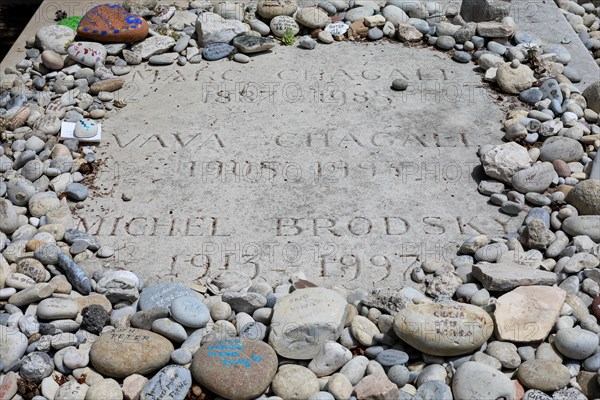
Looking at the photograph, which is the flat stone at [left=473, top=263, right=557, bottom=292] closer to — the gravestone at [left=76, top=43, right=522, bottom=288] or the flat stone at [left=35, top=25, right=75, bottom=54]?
the gravestone at [left=76, top=43, right=522, bottom=288]

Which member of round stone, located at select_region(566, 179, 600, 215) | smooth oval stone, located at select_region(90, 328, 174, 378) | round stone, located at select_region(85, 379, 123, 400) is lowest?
round stone, located at select_region(85, 379, 123, 400)

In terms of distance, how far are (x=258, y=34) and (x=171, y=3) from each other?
95 cm

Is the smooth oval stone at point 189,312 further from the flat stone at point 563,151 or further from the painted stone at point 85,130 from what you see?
the flat stone at point 563,151

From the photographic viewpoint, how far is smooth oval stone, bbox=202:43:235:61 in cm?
673

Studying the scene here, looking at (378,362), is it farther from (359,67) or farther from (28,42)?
(28,42)

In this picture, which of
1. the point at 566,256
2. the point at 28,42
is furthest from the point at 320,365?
the point at 28,42

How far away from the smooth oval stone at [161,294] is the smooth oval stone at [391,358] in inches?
39.0

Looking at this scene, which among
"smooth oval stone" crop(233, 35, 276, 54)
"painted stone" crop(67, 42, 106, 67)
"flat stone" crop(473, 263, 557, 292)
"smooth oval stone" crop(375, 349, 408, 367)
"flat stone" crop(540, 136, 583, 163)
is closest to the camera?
"smooth oval stone" crop(375, 349, 408, 367)

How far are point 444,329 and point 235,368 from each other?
0.94 meters

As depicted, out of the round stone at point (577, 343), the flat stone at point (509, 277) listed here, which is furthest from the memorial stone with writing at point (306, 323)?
the round stone at point (577, 343)

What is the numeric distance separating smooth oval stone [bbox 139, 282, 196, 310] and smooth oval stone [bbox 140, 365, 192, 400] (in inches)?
19.8

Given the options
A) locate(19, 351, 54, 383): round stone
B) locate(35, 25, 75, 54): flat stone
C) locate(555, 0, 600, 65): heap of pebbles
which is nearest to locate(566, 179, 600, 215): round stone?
locate(555, 0, 600, 65): heap of pebbles

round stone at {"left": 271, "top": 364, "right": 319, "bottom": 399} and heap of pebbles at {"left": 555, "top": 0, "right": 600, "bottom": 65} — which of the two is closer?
round stone at {"left": 271, "top": 364, "right": 319, "bottom": 399}

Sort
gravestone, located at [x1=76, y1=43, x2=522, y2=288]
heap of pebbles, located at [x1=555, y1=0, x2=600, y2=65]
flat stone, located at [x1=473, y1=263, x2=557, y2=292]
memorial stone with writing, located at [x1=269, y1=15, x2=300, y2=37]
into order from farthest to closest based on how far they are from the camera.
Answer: heap of pebbles, located at [x1=555, y1=0, x2=600, y2=65], memorial stone with writing, located at [x1=269, y1=15, x2=300, y2=37], gravestone, located at [x1=76, y1=43, x2=522, y2=288], flat stone, located at [x1=473, y1=263, x2=557, y2=292]
